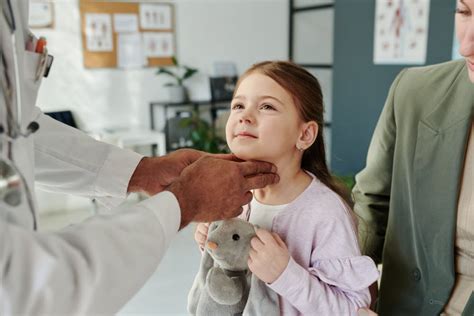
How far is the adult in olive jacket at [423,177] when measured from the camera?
1.21 metres

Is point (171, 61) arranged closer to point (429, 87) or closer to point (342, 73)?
point (342, 73)

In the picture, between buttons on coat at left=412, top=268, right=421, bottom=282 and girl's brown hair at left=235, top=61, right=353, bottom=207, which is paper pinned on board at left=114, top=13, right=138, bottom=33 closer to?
girl's brown hair at left=235, top=61, right=353, bottom=207

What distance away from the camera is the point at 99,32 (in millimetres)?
4984

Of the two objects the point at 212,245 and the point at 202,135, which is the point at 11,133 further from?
the point at 202,135

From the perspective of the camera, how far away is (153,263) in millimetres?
854

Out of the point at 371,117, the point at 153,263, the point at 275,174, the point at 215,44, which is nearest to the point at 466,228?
the point at 275,174

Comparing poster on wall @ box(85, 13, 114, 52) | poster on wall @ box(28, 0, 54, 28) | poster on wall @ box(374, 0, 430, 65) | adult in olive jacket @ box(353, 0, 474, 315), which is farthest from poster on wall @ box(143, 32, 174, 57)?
adult in olive jacket @ box(353, 0, 474, 315)

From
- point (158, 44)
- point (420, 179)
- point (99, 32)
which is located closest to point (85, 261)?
point (420, 179)

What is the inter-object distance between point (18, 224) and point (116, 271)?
6.7 inches

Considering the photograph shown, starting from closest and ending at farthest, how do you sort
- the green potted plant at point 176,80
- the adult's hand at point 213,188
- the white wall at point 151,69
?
the adult's hand at point 213,188 → the white wall at point 151,69 → the green potted plant at point 176,80

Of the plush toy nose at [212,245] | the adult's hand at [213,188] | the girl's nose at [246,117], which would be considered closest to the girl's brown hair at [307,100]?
the girl's nose at [246,117]

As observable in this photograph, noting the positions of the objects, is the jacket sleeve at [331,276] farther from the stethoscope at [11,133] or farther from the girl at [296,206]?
the stethoscope at [11,133]

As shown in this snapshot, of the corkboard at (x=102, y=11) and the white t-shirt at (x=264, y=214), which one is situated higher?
the corkboard at (x=102, y=11)

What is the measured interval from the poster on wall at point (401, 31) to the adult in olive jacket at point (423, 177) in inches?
122
